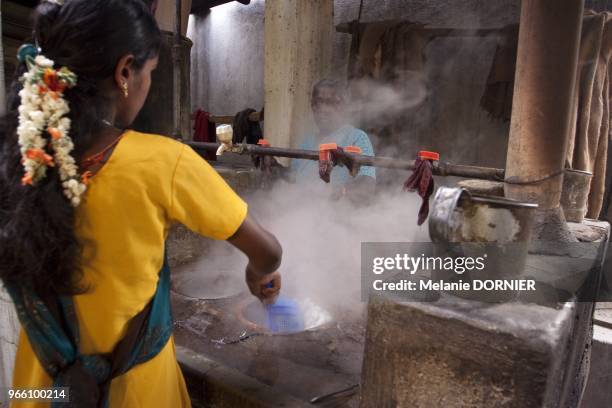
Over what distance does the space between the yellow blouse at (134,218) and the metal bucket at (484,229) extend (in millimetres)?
733

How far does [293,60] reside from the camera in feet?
16.5

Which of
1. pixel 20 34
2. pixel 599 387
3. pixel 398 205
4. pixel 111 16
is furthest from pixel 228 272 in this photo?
pixel 20 34

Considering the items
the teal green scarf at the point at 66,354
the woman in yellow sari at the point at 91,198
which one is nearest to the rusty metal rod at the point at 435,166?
the woman in yellow sari at the point at 91,198

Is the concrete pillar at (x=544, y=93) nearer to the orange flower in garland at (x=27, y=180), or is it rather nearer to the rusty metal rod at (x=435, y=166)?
the rusty metal rod at (x=435, y=166)

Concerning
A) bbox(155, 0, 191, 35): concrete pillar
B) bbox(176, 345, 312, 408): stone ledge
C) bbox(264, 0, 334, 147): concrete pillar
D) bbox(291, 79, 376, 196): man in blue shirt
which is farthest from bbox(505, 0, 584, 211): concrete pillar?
bbox(155, 0, 191, 35): concrete pillar

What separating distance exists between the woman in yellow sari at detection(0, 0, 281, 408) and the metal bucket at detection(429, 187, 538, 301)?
0.69 m

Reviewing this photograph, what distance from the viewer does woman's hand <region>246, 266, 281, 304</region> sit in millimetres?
1715

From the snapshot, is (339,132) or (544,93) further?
(339,132)

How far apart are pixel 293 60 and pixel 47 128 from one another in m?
4.21

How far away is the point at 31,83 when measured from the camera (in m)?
1.23

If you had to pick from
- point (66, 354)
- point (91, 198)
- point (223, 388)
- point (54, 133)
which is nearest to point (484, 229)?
point (91, 198)

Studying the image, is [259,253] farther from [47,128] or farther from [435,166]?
[435,166]

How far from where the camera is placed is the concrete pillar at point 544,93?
2.03 meters

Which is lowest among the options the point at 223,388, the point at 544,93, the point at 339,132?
the point at 223,388
